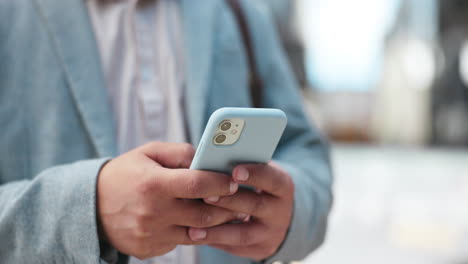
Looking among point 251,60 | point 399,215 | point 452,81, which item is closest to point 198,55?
point 251,60

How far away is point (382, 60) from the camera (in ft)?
24.8

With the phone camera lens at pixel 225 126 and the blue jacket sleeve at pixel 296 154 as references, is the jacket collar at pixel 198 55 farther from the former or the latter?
the phone camera lens at pixel 225 126

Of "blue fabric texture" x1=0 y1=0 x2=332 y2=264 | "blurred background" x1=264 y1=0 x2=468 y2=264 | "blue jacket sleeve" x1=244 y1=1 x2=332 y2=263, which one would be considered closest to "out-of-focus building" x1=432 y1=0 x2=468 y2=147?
"blurred background" x1=264 y1=0 x2=468 y2=264

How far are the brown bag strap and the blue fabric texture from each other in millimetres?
19

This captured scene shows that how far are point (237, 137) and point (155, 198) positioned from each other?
0.13 m

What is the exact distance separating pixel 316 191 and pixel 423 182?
381 cm

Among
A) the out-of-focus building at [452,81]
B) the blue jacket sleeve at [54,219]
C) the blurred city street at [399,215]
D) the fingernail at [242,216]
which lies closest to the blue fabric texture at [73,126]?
the blue jacket sleeve at [54,219]

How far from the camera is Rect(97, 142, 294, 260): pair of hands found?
57 centimetres

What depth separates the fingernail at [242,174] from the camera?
1.95ft

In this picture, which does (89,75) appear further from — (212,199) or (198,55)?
(212,199)

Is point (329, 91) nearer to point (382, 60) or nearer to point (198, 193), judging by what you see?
point (382, 60)

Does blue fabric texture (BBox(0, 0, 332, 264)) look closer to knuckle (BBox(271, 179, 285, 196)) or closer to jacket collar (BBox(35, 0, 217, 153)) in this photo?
jacket collar (BBox(35, 0, 217, 153))

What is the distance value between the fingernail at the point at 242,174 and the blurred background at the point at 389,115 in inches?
84.4

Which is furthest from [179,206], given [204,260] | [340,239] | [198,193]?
[340,239]
